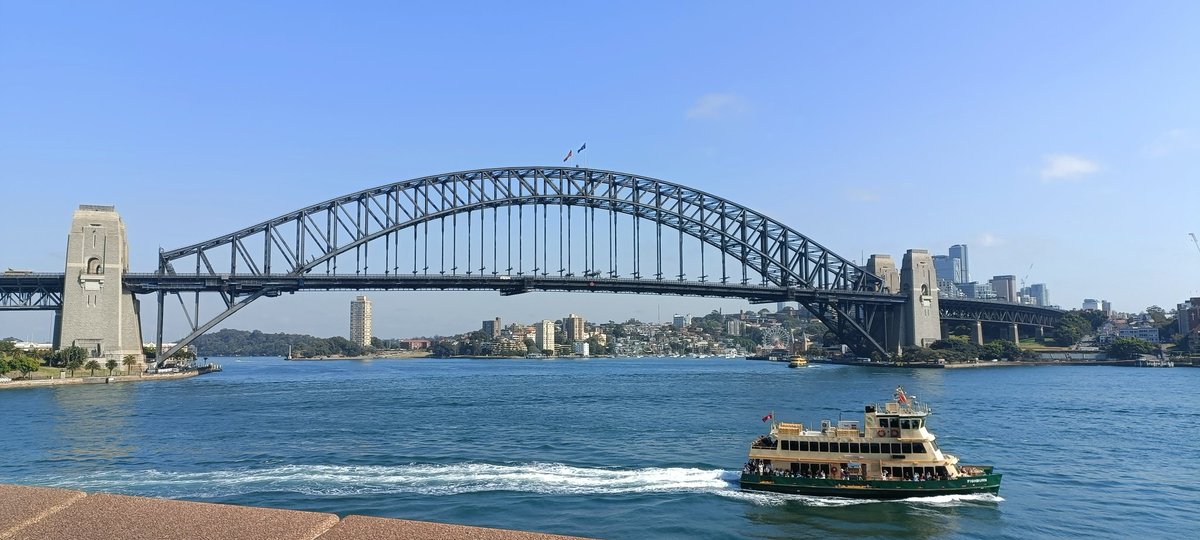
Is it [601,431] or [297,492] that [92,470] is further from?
[601,431]

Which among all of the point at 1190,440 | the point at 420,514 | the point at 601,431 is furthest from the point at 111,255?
the point at 1190,440

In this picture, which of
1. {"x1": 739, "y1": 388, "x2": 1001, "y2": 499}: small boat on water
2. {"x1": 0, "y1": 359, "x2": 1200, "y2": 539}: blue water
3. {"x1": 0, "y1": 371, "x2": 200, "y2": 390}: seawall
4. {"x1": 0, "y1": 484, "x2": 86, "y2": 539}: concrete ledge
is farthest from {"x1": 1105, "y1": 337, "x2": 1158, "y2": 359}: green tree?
{"x1": 0, "y1": 484, "x2": 86, "y2": 539}: concrete ledge

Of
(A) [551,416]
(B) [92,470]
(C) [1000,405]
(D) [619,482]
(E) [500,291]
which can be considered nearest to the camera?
(D) [619,482]

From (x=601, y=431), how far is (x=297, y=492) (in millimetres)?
16412

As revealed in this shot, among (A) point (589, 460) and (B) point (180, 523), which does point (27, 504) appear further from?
(A) point (589, 460)

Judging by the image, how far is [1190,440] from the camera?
3597cm

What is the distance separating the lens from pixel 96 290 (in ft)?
230

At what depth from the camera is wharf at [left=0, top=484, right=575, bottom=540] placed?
194 inches

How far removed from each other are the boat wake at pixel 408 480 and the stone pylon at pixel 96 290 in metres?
52.2

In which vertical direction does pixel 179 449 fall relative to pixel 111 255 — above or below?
below

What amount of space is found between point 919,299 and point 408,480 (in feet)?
331

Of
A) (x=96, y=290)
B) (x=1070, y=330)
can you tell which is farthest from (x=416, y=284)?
(x=1070, y=330)

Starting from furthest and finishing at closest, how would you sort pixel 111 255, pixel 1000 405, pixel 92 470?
pixel 111 255, pixel 1000 405, pixel 92 470

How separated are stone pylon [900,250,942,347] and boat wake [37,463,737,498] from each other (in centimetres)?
9270
